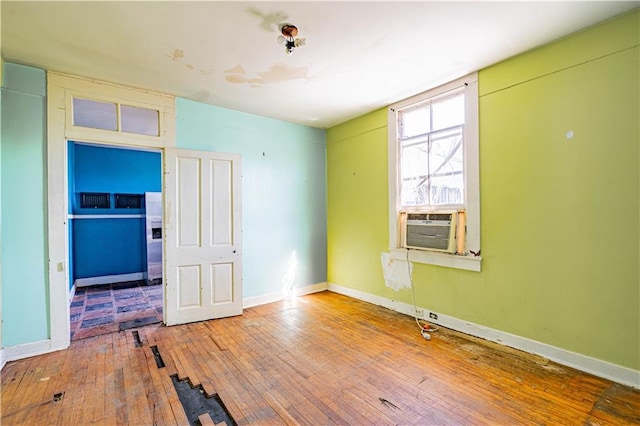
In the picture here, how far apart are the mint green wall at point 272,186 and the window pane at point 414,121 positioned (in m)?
1.65

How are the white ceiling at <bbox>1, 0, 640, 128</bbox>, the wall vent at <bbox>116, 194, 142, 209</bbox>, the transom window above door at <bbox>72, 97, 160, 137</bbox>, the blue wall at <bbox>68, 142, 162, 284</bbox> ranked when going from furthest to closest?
the wall vent at <bbox>116, 194, 142, 209</bbox> → the blue wall at <bbox>68, 142, 162, 284</bbox> → the transom window above door at <bbox>72, 97, 160, 137</bbox> → the white ceiling at <bbox>1, 0, 640, 128</bbox>

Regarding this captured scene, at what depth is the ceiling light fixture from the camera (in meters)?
2.34

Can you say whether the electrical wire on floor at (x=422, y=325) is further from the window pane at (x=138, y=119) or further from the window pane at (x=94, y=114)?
the window pane at (x=94, y=114)

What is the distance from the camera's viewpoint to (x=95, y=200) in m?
5.82

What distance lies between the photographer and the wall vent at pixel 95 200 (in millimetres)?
5717

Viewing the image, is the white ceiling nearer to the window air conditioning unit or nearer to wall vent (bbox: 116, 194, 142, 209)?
the window air conditioning unit

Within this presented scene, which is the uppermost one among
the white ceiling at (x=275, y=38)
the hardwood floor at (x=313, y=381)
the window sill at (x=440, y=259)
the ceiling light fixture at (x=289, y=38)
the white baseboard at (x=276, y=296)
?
the white ceiling at (x=275, y=38)

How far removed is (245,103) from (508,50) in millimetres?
3066

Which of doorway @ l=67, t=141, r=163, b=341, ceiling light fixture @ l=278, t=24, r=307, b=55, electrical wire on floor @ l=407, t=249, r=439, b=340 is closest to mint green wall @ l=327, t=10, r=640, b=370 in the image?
electrical wire on floor @ l=407, t=249, r=439, b=340

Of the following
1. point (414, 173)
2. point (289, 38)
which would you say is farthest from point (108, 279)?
point (414, 173)

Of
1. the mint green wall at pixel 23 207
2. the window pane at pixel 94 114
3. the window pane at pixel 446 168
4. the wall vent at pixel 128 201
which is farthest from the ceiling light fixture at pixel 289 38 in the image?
the wall vent at pixel 128 201

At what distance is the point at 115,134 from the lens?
3350 millimetres

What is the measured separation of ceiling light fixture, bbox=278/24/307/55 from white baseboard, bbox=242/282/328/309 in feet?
11.0

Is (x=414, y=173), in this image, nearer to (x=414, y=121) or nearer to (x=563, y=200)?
(x=414, y=121)
